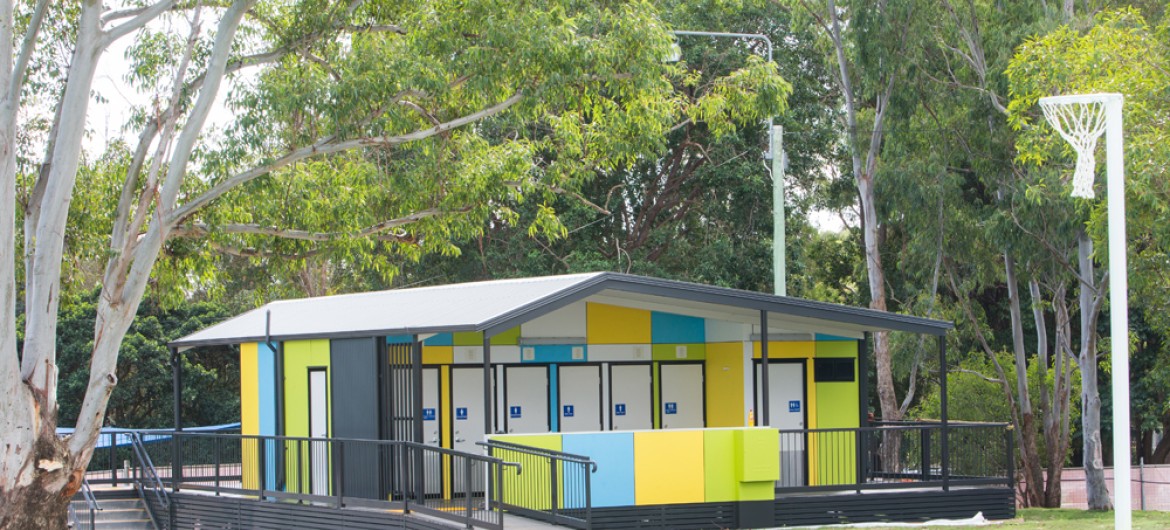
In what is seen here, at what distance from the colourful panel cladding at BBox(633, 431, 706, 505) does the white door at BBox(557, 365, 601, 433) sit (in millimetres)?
3555

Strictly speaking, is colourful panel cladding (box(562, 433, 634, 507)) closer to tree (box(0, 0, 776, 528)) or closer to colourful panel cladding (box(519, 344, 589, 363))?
colourful panel cladding (box(519, 344, 589, 363))

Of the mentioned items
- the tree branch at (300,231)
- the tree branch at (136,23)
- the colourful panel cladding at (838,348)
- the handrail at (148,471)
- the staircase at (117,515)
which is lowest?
the staircase at (117,515)

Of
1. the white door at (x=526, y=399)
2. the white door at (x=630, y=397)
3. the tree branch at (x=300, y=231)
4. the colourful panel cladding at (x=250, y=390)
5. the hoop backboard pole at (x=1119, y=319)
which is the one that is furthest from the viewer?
the colourful panel cladding at (x=250, y=390)

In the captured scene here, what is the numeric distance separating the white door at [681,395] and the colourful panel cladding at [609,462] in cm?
441

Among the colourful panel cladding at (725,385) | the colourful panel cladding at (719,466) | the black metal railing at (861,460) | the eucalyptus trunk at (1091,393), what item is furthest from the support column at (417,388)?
the eucalyptus trunk at (1091,393)

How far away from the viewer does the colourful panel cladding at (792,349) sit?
68.8ft

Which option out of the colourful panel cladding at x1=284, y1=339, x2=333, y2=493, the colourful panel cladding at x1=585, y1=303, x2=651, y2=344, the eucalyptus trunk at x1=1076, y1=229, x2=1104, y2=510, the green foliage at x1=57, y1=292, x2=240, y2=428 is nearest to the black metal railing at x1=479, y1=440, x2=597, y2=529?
the colourful panel cladding at x1=284, y1=339, x2=333, y2=493

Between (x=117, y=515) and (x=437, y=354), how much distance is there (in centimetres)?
775

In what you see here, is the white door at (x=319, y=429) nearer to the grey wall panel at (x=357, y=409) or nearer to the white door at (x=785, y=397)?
the grey wall panel at (x=357, y=409)

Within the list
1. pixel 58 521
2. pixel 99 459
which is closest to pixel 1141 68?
pixel 58 521

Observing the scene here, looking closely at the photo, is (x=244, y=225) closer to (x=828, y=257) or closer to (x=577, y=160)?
(x=577, y=160)

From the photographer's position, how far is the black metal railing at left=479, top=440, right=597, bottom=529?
15461 mm

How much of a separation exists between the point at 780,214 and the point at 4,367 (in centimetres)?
1348

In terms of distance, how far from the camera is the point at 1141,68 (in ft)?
65.6
